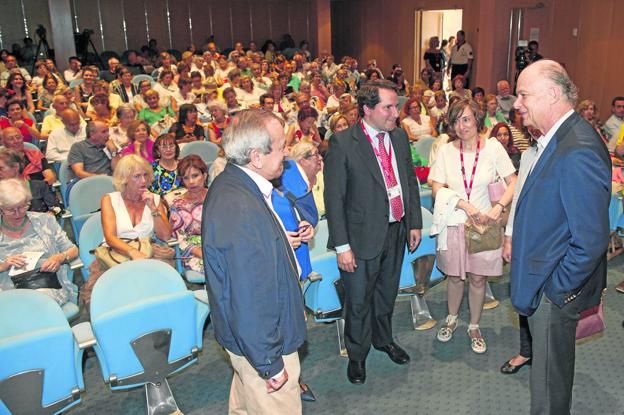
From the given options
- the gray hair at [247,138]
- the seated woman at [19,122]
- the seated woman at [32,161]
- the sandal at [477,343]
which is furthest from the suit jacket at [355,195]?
the seated woman at [19,122]

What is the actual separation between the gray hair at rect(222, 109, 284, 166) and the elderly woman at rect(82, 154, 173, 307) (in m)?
1.66

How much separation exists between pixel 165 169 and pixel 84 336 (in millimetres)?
2294

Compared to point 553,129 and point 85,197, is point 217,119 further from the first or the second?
point 553,129

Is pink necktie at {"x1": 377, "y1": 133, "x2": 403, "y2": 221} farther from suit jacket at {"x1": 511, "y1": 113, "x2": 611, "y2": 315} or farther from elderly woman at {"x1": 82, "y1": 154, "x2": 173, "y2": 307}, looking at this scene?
elderly woman at {"x1": 82, "y1": 154, "x2": 173, "y2": 307}

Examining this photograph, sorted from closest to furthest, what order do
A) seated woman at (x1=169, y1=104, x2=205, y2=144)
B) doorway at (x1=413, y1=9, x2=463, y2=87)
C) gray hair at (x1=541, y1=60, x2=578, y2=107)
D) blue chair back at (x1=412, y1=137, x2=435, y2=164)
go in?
gray hair at (x1=541, y1=60, x2=578, y2=107) → blue chair back at (x1=412, y1=137, x2=435, y2=164) → seated woman at (x1=169, y1=104, x2=205, y2=144) → doorway at (x1=413, y1=9, x2=463, y2=87)

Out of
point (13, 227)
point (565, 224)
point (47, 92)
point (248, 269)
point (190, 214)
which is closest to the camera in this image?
point (248, 269)

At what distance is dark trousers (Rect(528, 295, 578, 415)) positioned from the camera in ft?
7.14

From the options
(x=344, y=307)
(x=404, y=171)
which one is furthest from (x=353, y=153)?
(x=344, y=307)

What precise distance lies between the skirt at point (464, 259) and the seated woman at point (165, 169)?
2347 mm

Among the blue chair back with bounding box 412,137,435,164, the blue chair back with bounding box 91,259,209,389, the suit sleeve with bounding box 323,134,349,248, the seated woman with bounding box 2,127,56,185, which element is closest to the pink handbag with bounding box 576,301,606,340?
the suit sleeve with bounding box 323,134,349,248

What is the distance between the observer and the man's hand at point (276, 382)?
184 cm

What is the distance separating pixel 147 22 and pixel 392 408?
15708 mm

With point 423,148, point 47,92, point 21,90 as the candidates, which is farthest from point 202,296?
point 47,92

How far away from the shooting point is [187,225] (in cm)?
360
